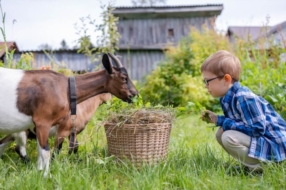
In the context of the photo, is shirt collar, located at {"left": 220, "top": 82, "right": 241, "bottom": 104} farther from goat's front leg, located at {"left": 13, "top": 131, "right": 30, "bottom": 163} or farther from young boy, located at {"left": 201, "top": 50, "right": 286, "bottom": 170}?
goat's front leg, located at {"left": 13, "top": 131, "right": 30, "bottom": 163}

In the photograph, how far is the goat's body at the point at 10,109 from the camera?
2.94m

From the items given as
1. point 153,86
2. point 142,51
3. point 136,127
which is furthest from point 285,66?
point 142,51

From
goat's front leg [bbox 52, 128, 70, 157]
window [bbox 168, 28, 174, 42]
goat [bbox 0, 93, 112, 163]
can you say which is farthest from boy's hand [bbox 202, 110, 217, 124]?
window [bbox 168, 28, 174, 42]

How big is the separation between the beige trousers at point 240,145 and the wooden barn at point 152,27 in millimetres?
18718

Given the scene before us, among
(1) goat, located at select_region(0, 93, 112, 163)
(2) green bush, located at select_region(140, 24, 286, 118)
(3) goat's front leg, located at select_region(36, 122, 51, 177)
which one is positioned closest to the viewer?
(3) goat's front leg, located at select_region(36, 122, 51, 177)

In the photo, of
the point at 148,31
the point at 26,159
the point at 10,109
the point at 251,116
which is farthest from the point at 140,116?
the point at 148,31

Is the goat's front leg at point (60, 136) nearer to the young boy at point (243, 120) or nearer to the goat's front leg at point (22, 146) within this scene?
the goat's front leg at point (22, 146)

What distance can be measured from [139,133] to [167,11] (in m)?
19.9

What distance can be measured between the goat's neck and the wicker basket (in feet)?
1.20

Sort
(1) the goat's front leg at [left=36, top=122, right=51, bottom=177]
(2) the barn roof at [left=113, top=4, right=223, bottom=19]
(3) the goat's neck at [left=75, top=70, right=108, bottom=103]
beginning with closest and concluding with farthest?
(1) the goat's front leg at [left=36, top=122, right=51, bottom=177]
(3) the goat's neck at [left=75, top=70, right=108, bottom=103]
(2) the barn roof at [left=113, top=4, right=223, bottom=19]

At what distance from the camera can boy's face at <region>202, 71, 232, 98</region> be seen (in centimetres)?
313

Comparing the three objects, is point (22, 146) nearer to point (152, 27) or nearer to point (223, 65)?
point (223, 65)

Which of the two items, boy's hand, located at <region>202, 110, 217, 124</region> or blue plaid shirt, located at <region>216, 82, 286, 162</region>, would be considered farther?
boy's hand, located at <region>202, 110, 217, 124</region>

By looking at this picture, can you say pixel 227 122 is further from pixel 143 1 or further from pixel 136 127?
pixel 143 1
